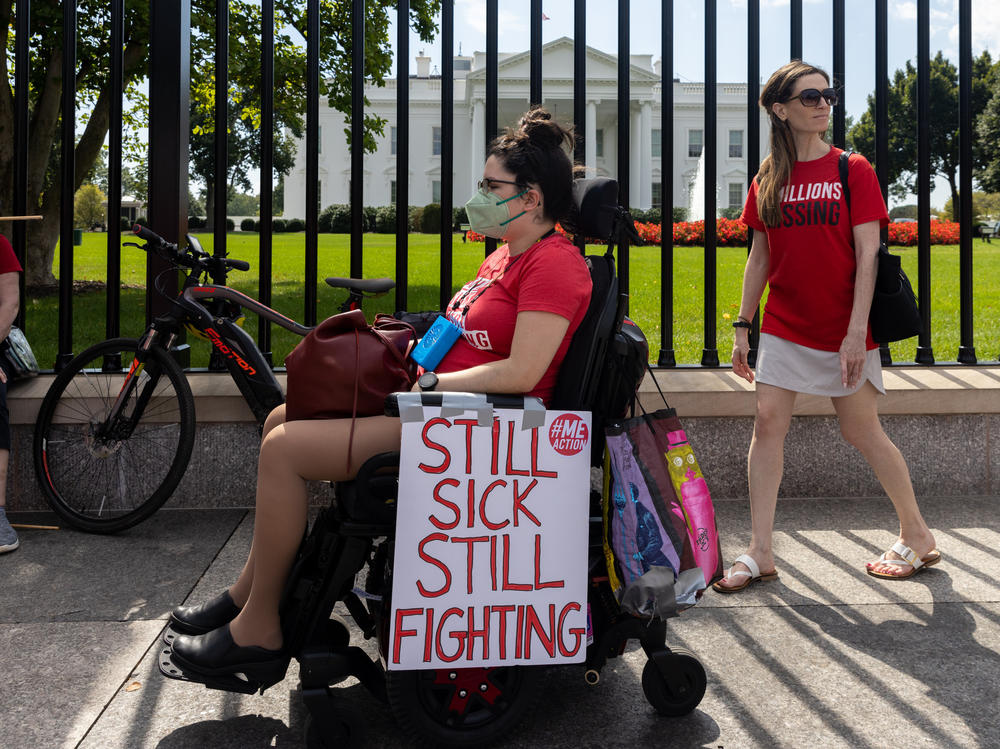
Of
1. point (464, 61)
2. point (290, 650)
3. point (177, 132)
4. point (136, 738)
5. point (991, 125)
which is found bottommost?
point (136, 738)

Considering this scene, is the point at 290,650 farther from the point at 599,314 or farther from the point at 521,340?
the point at 599,314

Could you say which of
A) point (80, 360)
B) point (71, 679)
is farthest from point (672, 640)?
point (80, 360)

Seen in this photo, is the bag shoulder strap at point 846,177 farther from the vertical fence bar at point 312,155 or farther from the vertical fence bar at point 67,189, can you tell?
the vertical fence bar at point 67,189

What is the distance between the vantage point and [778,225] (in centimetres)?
360

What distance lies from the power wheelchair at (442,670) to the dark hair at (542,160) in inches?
2.4

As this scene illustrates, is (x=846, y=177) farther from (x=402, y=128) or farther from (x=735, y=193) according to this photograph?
(x=735, y=193)

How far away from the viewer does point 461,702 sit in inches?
93.3

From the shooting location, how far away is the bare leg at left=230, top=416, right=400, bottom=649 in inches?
91.3

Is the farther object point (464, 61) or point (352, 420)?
point (464, 61)

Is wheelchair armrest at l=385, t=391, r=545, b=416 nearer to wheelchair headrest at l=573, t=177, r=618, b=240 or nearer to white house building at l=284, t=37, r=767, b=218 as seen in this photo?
wheelchair headrest at l=573, t=177, r=618, b=240

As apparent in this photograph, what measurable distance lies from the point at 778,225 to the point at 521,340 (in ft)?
5.39

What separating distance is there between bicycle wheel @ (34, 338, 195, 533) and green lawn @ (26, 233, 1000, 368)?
1936 millimetres

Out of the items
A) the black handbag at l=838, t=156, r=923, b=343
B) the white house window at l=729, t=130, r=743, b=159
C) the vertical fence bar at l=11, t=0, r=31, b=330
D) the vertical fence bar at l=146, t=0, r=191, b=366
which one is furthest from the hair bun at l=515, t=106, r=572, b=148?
the white house window at l=729, t=130, r=743, b=159

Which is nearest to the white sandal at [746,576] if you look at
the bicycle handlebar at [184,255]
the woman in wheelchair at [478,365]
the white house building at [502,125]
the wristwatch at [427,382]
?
the woman in wheelchair at [478,365]
